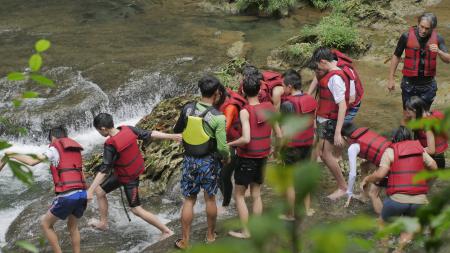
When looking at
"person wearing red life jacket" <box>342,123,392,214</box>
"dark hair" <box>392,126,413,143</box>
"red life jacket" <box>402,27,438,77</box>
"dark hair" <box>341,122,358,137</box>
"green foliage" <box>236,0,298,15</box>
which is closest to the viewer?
"dark hair" <box>392,126,413,143</box>

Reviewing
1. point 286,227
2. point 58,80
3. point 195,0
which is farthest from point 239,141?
point 195,0

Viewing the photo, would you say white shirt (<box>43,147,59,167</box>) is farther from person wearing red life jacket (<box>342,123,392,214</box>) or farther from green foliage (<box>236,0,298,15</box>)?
green foliage (<box>236,0,298,15</box>)

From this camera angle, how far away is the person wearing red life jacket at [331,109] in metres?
6.20

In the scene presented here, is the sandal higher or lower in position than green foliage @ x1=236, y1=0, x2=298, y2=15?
lower

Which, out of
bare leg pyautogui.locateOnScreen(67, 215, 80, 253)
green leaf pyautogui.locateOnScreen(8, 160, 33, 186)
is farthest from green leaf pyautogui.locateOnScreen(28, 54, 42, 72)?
bare leg pyautogui.locateOnScreen(67, 215, 80, 253)

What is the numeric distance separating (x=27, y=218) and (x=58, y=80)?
4967 millimetres

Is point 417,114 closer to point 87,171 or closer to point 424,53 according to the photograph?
point 424,53

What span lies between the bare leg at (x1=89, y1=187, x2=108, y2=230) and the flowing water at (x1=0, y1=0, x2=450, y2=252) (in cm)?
13

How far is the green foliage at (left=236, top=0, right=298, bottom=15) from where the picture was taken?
53.7 ft

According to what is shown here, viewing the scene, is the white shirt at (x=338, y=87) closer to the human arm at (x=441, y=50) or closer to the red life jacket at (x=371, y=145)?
the red life jacket at (x=371, y=145)

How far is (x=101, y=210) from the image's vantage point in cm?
683

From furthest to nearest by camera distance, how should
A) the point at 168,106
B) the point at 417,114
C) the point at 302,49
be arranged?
1. the point at 302,49
2. the point at 168,106
3. the point at 417,114

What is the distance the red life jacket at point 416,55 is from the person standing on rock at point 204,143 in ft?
8.28

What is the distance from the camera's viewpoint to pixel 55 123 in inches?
432
